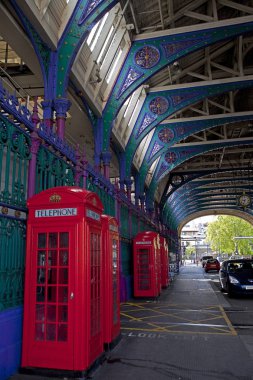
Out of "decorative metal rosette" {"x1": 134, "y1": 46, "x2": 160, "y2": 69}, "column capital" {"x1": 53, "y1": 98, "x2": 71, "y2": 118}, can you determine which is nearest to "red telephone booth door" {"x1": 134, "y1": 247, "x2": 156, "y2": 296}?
"column capital" {"x1": 53, "y1": 98, "x2": 71, "y2": 118}

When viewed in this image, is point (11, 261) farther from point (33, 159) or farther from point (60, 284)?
point (33, 159)

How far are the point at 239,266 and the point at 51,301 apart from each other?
13015 mm

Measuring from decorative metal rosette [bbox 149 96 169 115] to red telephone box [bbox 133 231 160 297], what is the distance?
701 cm

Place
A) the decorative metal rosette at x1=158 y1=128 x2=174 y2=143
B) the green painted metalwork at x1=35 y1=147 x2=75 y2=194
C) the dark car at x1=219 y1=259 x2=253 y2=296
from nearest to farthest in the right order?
1. the green painted metalwork at x1=35 y1=147 x2=75 y2=194
2. the dark car at x1=219 y1=259 x2=253 y2=296
3. the decorative metal rosette at x1=158 y1=128 x2=174 y2=143

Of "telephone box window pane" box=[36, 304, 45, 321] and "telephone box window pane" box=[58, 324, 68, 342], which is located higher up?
"telephone box window pane" box=[36, 304, 45, 321]

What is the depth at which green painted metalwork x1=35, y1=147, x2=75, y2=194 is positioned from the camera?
21.5 ft

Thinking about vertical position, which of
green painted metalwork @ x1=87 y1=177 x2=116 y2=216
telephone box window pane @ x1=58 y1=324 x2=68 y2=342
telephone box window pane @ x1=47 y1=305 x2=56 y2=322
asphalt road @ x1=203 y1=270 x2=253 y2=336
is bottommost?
asphalt road @ x1=203 y1=270 x2=253 y2=336

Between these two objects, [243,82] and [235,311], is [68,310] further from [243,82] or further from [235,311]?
[243,82]

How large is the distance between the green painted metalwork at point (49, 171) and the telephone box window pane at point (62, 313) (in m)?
2.18

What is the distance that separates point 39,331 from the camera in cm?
521

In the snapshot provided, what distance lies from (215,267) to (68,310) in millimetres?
35826

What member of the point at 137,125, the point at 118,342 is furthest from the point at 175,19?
the point at 118,342

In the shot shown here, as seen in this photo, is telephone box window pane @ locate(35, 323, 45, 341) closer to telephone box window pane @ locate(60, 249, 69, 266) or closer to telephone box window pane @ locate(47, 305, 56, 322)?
telephone box window pane @ locate(47, 305, 56, 322)

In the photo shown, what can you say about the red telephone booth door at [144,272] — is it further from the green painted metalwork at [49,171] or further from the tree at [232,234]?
the tree at [232,234]
